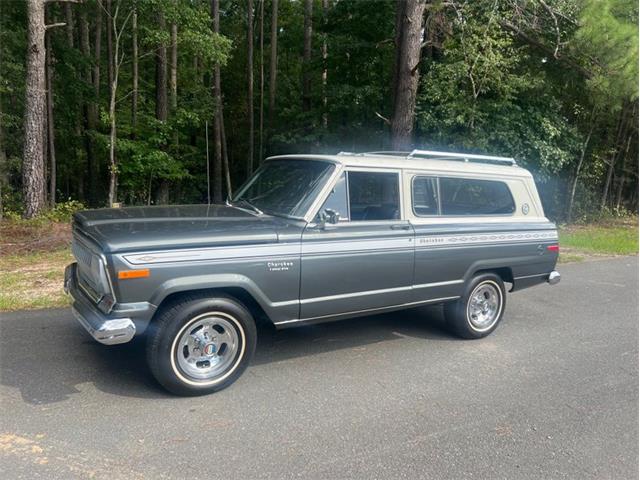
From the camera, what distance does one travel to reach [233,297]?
418cm

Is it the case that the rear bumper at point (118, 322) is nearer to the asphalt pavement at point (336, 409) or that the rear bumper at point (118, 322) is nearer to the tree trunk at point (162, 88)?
the asphalt pavement at point (336, 409)

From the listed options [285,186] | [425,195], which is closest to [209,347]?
[285,186]

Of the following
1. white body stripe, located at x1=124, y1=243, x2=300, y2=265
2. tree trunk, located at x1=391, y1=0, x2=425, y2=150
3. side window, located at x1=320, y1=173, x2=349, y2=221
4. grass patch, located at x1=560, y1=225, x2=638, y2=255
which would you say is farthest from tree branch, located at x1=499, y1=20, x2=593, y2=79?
white body stripe, located at x1=124, y1=243, x2=300, y2=265

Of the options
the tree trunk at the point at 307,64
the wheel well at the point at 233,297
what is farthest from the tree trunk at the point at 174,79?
the wheel well at the point at 233,297

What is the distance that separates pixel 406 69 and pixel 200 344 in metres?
8.84

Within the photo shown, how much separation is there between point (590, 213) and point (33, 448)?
2034 centimetres

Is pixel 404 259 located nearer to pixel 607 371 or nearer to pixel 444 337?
pixel 444 337

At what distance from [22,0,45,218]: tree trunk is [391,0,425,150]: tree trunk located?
875cm

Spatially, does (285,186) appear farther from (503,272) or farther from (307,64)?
(307,64)

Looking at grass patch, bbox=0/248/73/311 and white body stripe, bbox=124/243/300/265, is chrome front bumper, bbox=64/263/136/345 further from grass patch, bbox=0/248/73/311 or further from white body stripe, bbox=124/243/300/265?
grass patch, bbox=0/248/73/311

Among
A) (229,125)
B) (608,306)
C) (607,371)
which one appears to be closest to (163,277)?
(607,371)

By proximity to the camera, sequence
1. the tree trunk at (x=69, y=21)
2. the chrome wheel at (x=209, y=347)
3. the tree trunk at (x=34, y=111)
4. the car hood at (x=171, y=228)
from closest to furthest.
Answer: the car hood at (x=171, y=228) < the chrome wheel at (x=209, y=347) < the tree trunk at (x=34, y=111) < the tree trunk at (x=69, y=21)

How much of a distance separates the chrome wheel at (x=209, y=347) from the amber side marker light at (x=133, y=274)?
53 cm

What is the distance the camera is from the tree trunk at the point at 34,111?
12.5 m
